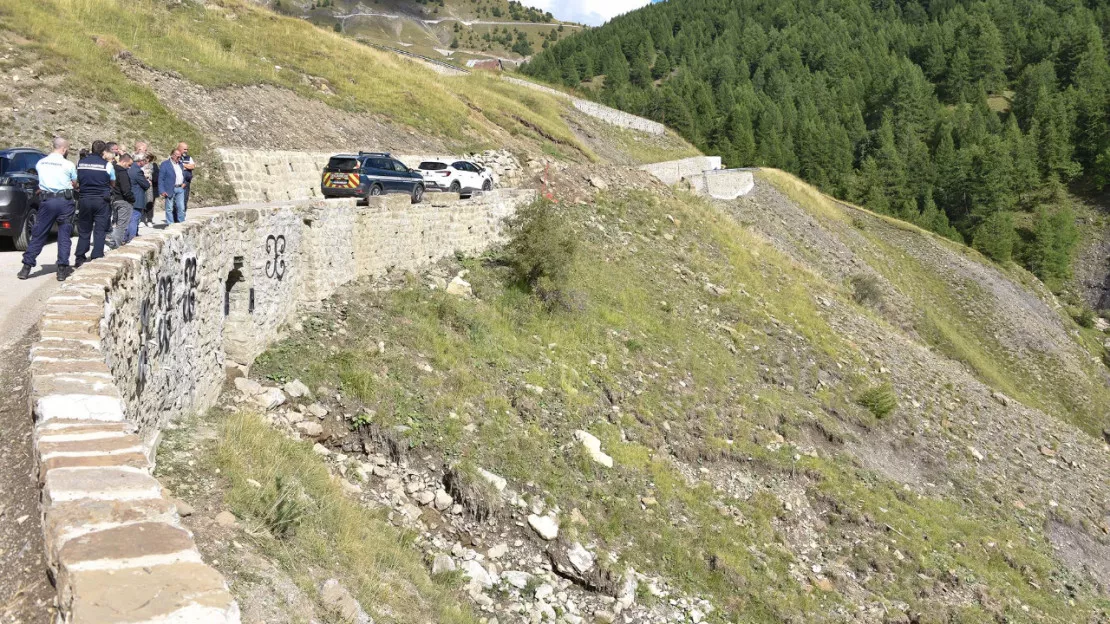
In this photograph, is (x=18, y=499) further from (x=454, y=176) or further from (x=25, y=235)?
(x=454, y=176)

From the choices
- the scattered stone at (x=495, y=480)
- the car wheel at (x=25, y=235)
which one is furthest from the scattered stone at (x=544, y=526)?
the car wheel at (x=25, y=235)

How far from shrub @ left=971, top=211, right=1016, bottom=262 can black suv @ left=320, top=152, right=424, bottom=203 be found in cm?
5857

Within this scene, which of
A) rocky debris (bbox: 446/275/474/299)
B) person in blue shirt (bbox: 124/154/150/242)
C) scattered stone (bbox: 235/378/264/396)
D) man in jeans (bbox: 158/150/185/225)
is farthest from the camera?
rocky debris (bbox: 446/275/474/299)

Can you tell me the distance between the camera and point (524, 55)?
18275 centimetres

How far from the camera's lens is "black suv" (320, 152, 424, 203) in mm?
19922

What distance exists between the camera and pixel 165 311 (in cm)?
768

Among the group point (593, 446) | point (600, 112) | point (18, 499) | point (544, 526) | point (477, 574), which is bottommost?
point (477, 574)

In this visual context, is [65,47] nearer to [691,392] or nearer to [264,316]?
[264,316]

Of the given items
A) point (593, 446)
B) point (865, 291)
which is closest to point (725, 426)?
point (593, 446)

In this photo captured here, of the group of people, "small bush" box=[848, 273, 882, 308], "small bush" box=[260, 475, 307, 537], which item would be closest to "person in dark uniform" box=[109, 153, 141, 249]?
the group of people

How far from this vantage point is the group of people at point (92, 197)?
31.4ft

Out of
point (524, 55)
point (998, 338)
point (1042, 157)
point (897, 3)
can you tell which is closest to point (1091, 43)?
point (1042, 157)

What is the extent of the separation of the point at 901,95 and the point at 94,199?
337 ft

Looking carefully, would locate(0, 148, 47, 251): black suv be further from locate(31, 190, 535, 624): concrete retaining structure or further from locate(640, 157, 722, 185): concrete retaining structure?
locate(640, 157, 722, 185): concrete retaining structure
